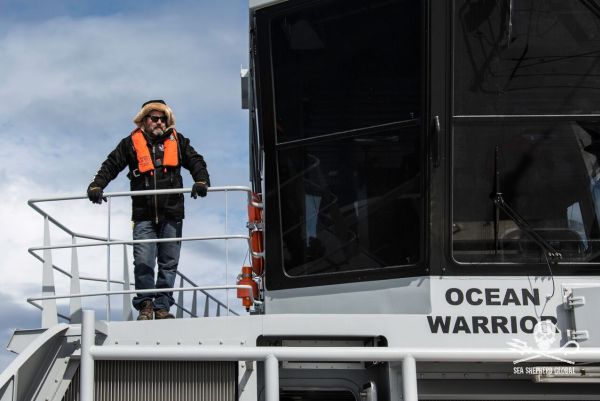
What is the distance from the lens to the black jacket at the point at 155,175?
683cm

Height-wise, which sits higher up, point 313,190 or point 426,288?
point 313,190

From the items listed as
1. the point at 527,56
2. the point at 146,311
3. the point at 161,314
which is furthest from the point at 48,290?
the point at 527,56

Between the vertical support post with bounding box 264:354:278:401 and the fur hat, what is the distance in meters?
2.75

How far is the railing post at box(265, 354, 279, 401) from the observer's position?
16.8ft

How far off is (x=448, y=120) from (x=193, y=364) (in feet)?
8.02

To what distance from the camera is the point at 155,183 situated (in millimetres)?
6969

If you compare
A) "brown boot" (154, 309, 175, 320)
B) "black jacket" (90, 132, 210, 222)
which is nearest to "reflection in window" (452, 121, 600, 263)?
"black jacket" (90, 132, 210, 222)

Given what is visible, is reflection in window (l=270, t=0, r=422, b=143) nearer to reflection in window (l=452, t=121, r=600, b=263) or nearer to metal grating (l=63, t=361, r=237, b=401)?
reflection in window (l=452, t=121, r=600, b=263)

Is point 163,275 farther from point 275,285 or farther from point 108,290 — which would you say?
point 275,285

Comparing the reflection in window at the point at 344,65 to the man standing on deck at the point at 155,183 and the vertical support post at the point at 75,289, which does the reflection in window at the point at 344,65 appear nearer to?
the man standing on deck at the point at 155,183

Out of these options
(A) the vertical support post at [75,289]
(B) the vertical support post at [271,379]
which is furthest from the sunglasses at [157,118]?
(B) the vertical support post at [271,379]

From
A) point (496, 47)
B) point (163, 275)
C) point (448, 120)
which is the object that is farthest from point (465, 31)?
point (163, 275)

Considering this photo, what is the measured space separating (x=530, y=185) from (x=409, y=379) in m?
1.77

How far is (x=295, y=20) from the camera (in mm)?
6285
